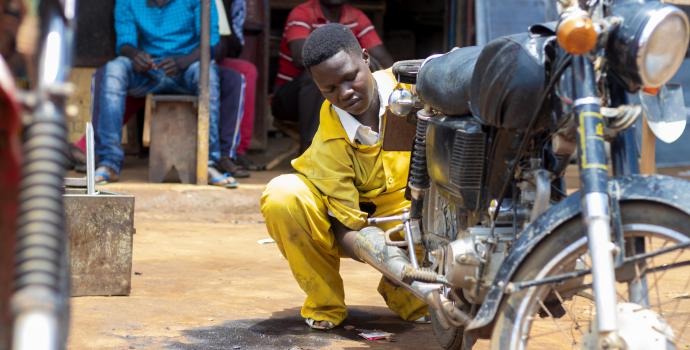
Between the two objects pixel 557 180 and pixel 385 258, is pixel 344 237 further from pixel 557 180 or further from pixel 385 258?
pixel 557 180

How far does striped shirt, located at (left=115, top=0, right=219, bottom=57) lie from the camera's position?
7203 mm

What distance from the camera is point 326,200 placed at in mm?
3621

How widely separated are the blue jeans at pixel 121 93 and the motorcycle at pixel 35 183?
17.8ft

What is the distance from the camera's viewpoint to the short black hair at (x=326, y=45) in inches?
142

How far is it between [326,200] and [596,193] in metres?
1.58

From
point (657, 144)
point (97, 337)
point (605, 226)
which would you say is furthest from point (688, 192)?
point (657, 144)

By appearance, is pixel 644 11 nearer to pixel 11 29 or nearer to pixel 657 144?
pixel 11 29

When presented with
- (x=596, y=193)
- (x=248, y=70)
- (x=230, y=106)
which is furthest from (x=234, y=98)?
(x=596, y=193)

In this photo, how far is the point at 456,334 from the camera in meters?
3.32

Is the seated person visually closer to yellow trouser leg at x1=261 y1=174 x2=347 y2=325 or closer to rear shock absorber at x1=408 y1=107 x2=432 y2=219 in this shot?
yellow trouser leg at x1=261 y1=174 x2=347 y2=325

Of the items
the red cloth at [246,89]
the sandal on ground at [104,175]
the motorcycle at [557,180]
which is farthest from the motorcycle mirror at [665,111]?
the red cloth at [246,89]

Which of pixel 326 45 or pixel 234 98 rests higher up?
pixel 234 98

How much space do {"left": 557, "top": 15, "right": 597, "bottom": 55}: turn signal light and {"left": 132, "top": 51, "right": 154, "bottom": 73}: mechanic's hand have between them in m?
5.23

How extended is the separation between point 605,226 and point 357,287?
2.53 metres
